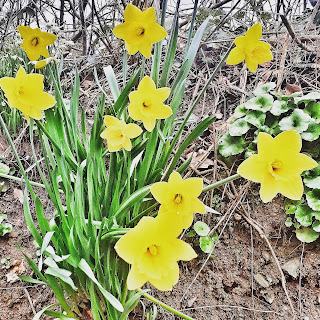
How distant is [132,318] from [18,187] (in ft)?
3.03

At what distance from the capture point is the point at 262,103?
4.66ft

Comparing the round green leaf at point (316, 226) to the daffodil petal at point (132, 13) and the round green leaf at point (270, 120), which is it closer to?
the round green leaf at point (270, 120)

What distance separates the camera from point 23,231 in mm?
→ 1420

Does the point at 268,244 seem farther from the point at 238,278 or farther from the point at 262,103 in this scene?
the point at 262,103

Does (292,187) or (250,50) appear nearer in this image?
(292,187)

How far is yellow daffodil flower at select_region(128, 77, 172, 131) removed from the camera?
769 mm

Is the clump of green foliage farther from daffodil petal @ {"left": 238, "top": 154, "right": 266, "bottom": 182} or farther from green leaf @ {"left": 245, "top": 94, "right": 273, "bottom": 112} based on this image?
daffodil petal @ {"left": 238, "top": 154, "right": 266, "bottom": 182}

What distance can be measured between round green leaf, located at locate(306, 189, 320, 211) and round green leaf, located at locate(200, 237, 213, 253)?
0.43 m

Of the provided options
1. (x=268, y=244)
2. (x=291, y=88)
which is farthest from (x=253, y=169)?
(x=291, y=88)

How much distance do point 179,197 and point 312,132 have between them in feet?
2.96

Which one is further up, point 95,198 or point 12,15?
point 12,15

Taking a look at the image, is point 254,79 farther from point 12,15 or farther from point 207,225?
point 12,15

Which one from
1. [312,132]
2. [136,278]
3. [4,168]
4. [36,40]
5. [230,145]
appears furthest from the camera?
[4,168]

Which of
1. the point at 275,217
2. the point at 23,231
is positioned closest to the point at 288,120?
the point at 275,217
